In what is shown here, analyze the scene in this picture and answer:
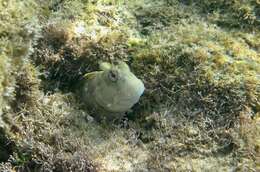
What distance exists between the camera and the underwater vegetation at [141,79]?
374cm

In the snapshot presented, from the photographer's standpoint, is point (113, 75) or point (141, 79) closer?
point (113, 75)

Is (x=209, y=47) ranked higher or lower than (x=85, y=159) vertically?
higher

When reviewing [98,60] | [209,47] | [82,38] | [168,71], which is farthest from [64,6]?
[209,47]

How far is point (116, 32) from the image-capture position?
15.6 ft

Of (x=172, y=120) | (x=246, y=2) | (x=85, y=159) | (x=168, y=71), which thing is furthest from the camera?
(x=246, y=2)

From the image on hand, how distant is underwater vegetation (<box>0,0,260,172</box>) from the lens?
12.3ft

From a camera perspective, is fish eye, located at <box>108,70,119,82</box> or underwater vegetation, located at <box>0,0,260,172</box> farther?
fish eye, located at <box>108,70,119,82</box>

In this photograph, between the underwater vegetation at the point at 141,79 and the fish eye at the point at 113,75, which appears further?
the fish eye at the point at 113,75

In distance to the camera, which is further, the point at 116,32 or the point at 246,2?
the point at 246,2

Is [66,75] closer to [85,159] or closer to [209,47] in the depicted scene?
[85,159]

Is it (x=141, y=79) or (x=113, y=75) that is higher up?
(x=113, y=75)

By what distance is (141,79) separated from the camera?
460 centimetres

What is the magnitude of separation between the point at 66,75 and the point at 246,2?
2.51m

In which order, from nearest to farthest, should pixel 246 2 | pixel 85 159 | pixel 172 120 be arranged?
1. pixel 85 159
2. pixel 172 120
3. pixel 246 2
